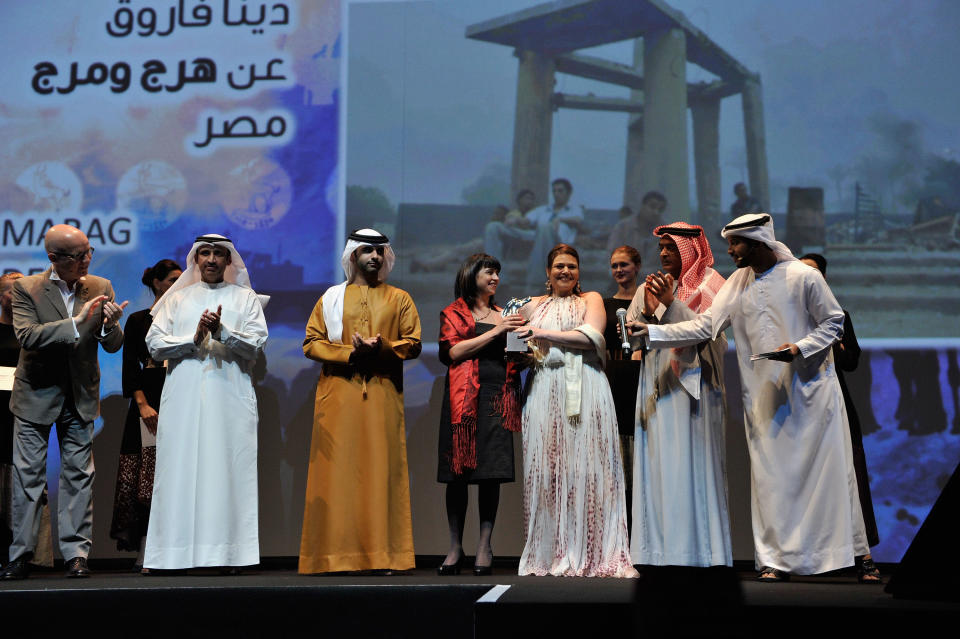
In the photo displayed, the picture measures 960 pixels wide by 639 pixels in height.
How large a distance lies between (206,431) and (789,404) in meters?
2.67

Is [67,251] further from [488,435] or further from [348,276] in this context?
[488,435]

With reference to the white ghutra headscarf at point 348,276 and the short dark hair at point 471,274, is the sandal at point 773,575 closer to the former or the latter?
the short dark hair at point 471,274

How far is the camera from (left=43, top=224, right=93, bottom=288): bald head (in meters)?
4.56

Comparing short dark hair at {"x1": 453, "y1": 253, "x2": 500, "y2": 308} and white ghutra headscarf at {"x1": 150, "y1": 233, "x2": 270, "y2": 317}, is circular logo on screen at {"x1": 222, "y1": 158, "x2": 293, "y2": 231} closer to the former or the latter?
white ghutra headscarf at {"x1": 150, "y1": 233, "x2": 270, "y2": 317}

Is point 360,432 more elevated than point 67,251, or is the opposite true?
point 67,251

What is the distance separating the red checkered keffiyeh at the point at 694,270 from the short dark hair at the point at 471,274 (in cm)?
80

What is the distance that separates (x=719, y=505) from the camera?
420 cm

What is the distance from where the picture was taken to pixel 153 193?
612 centimetres

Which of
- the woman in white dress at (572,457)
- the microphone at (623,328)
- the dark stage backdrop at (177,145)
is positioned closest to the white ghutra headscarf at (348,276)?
the woman in white dress at (572,457)

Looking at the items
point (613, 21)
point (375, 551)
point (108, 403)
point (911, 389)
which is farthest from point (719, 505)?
point (108, 403)

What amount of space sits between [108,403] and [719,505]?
3695mm

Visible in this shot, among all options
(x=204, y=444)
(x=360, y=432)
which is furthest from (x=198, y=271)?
(x=360, y=432)

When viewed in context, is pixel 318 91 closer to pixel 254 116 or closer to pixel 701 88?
pixel 254 116

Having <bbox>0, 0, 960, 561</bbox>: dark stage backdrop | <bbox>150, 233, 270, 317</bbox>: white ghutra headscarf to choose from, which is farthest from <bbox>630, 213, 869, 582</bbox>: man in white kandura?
<bbox>150, 233, 270, 317</bbox>: white ghutra headscarf
